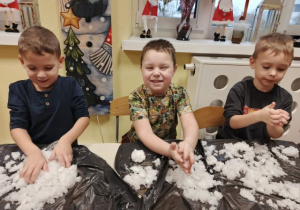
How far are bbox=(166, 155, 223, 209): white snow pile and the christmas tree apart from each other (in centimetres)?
93

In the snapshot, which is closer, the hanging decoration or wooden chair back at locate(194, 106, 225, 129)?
wooden chair back at locate(194, 106, 225, 129)

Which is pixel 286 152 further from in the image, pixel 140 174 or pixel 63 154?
pixel 63 154

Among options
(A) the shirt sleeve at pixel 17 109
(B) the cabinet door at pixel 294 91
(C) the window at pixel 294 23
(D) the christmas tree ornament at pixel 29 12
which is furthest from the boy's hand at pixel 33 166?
(C) the window at pixel 294 23

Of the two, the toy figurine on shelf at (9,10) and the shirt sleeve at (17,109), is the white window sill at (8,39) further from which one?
the shirt sleeve at (17,109)

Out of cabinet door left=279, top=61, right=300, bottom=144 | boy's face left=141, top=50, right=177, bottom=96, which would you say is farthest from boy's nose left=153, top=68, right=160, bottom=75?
cabinet door left=279, top=61, right=300, bottom=144

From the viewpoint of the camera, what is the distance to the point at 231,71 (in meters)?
1.35

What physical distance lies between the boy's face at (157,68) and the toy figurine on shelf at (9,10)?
1065 mm

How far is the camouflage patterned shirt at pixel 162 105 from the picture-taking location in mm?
963

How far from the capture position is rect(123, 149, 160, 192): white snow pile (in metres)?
0.62

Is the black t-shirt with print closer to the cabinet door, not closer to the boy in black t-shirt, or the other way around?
the boy in black t-shirt

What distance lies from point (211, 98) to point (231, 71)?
0.22 metres

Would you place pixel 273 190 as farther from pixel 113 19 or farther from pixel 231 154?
pixel 113 19

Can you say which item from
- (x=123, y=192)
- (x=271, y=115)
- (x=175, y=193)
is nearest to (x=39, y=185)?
(x=123, y=192)

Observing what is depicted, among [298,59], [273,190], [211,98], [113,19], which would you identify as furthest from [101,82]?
[298,59]
